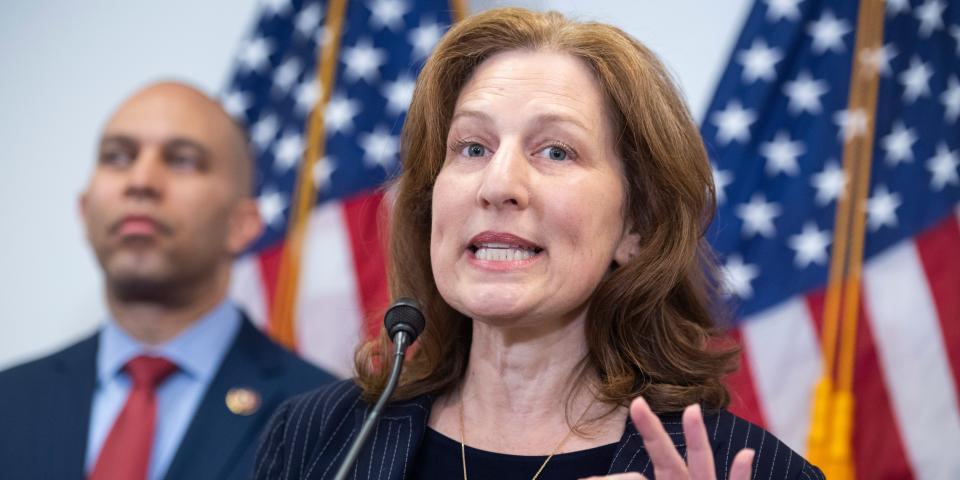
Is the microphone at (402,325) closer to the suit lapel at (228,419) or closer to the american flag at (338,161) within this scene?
the suit lapel at (228,419)

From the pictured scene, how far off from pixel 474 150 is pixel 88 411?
4.75ft

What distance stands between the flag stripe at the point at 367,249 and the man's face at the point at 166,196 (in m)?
0.28

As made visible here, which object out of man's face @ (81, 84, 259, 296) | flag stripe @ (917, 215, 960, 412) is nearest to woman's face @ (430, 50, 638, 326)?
flag stripe @ (917, 215, 960, 412)

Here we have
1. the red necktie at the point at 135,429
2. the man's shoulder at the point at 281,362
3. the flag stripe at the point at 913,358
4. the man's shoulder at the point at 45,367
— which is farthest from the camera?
the man's shoulder at the point at 45,367

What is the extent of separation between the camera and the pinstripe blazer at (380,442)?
1638mm

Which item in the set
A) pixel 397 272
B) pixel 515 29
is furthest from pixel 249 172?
pixel 515 29

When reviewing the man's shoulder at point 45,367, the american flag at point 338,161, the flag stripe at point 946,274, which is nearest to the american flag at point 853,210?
the flag stripe at point 946,274

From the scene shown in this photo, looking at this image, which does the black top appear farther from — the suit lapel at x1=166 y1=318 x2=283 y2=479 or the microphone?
the suit lapel at x1=166 y1=318 x2=283 y2=479

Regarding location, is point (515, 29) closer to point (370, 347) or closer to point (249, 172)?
point (370, 347)

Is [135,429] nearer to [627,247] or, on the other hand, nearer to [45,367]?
[45,367]

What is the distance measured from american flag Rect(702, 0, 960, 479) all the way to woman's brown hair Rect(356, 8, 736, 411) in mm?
823

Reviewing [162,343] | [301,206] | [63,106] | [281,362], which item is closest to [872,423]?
[281,362]

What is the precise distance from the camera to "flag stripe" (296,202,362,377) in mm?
3205

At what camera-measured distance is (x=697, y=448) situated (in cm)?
A: 129
